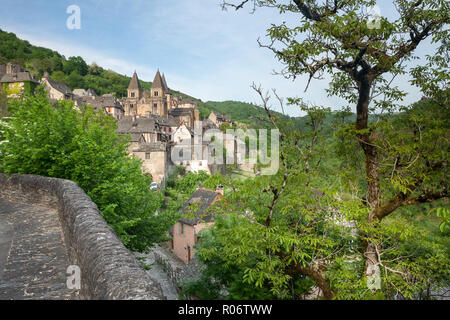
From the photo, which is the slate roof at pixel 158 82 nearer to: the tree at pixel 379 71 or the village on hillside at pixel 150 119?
the village on hillside at pixel 150 119

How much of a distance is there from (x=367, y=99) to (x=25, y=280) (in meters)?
9.18

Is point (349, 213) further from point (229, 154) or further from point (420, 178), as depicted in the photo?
point (229, 154)

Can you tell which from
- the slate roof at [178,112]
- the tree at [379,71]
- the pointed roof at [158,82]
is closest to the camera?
the tree at [379,71]

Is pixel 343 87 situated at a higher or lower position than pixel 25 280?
higher

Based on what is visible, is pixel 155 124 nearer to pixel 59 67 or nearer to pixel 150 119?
pixel 150 119

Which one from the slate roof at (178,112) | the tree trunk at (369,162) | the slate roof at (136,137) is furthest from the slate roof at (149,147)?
the tree trunk at (369,162)

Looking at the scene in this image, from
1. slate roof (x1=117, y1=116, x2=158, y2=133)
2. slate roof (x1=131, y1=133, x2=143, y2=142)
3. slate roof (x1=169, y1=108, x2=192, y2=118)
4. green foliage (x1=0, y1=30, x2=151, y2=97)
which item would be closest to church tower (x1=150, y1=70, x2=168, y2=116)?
slate roof (x1=169, y1=108, x2=192, y2=118)

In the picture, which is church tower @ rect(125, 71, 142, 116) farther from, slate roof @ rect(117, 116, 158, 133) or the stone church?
slate roof @ rect(117, 116, 158, 133)

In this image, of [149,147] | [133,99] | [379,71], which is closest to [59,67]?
[133,99]

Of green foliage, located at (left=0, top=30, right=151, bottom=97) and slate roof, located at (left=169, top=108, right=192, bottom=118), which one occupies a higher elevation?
green foliage, located at (left=0, top=30, right=151, bottom=97)

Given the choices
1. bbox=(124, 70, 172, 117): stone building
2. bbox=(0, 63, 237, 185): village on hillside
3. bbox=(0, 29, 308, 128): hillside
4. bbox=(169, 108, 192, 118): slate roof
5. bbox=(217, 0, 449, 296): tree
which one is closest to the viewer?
bbox=(217, 0, 449, 296): tree
